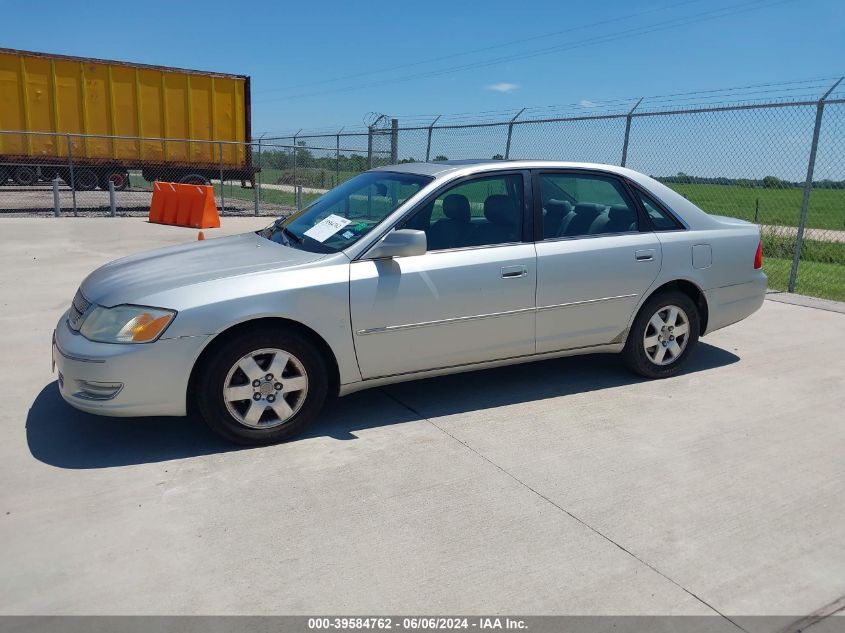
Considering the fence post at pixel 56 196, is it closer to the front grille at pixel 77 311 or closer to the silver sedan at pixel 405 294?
the silver sedan at pixel 405 294

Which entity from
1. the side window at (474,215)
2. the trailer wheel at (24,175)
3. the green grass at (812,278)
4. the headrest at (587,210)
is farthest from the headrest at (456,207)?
the trailer wheel at (24,175)

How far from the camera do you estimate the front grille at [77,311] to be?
411 centimetres

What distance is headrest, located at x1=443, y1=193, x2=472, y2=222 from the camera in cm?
466

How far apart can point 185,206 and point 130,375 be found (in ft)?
40.7

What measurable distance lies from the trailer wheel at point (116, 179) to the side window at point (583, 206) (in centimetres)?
1813

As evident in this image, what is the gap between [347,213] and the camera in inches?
192

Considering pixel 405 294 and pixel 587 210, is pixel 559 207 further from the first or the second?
pixel 405 294

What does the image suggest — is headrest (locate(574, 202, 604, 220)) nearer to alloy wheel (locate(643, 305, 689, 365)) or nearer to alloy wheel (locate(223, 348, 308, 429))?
alloy wheel (locate(643, 305, 689, 365))

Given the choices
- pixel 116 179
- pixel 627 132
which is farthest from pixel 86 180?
pixel 627 132

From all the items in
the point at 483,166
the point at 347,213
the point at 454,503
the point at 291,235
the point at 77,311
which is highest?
the point at 483,166

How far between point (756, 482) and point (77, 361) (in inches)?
142

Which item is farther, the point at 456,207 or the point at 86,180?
the point at 86,180

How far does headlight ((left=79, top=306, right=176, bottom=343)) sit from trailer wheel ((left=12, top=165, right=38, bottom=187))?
20.1 m
